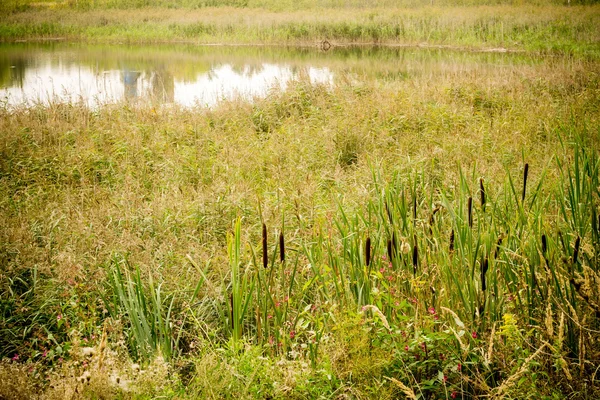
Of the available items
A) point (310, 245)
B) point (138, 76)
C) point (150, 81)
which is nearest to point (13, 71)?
point (138, 76)

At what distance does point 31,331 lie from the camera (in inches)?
117

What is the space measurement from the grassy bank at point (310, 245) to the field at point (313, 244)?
0.02 m

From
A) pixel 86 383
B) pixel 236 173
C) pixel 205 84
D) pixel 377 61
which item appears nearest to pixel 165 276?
pixel 86 383

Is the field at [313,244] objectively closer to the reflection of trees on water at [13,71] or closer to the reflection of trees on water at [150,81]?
the reflection of trees on water at [150,81]

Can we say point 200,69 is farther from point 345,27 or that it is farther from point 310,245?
point 310,245

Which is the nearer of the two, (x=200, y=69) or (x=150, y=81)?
(x=150, y=81)

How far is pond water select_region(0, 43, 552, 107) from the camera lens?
1065 cm

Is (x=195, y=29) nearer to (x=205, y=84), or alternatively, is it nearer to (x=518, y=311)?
(x=205, y=84)

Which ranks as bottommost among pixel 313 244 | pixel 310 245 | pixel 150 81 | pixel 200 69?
pixel 310 245

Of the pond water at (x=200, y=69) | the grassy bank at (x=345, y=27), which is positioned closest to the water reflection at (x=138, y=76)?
the pond water at (x=200, y=69)

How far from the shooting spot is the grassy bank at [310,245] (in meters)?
1.90

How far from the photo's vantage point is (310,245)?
3.42 m

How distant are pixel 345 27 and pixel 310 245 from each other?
23538mm

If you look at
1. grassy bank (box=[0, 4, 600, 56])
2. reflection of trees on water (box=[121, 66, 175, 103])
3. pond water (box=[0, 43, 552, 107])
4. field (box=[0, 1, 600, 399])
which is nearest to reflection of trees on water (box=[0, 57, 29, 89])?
pond water (box=[0, 43, 552, 107])
